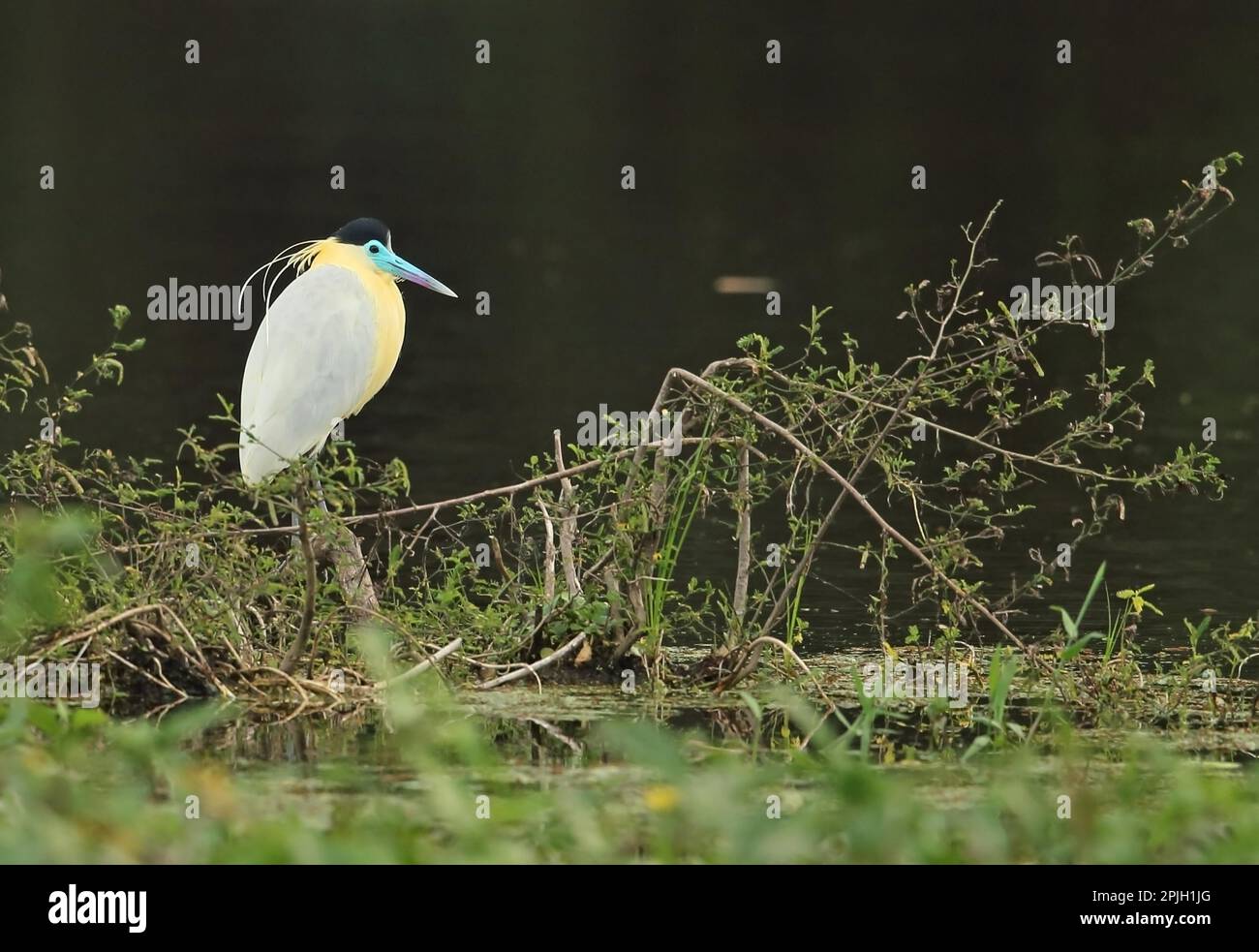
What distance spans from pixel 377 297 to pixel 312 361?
479mm

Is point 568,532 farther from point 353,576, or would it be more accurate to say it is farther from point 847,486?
point 847,486

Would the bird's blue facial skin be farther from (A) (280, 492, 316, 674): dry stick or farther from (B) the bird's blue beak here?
(A) (280, 492, 316, 674): dry stick

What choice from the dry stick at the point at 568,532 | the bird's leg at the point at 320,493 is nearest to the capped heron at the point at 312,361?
the bird's leg at the point at 320,493

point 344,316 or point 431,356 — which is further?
point 431,356

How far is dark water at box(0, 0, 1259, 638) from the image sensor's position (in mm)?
13117

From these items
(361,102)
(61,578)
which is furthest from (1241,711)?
(361,102)

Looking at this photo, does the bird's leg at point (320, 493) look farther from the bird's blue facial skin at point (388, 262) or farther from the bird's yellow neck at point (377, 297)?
the bird's blue facial skin at point (388, 262)

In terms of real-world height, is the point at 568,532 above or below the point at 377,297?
below

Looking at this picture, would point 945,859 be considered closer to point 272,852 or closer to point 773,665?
point 272,852

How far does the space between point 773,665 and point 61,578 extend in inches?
88.6

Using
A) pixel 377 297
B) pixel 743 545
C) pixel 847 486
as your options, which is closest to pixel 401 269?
pixel 377 297

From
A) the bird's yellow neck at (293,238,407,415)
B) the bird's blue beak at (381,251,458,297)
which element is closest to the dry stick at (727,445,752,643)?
the bird's yellow neck at (293,238,407,415)

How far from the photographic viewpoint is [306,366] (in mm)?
7793

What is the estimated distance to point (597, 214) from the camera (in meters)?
20.7
